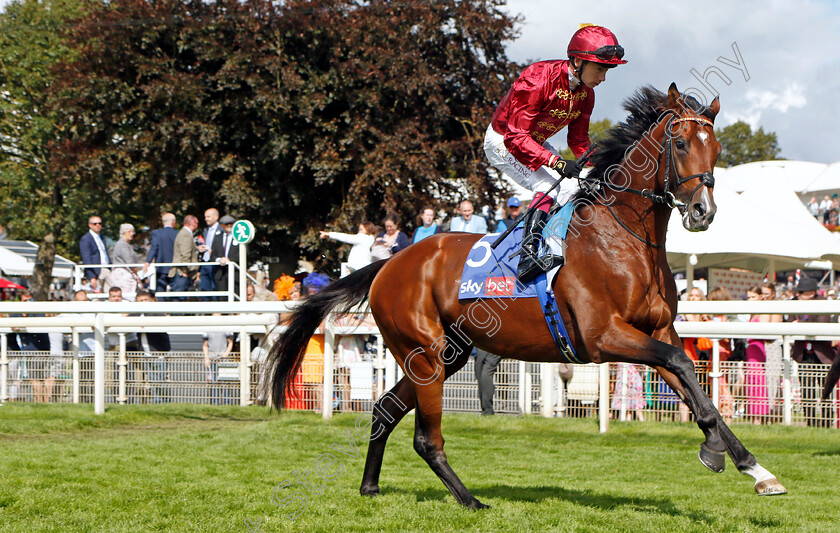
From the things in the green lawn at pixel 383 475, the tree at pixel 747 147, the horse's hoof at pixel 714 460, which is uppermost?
the tree at pixel 747 147

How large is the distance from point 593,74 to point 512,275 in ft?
3.80

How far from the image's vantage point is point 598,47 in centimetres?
436

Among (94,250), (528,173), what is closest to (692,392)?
(528,173)

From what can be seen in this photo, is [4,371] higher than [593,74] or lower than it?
lower

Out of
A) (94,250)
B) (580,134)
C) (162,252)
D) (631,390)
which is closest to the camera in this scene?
(580,134)

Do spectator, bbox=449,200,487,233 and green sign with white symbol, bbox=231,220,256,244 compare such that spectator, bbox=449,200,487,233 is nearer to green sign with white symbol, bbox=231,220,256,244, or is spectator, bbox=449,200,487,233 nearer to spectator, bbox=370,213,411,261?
spectator, bbox=370,213,411,261

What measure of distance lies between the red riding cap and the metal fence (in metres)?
3.23

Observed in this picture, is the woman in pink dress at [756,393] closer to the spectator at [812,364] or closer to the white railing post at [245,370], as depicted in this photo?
the spectator at [812,364]

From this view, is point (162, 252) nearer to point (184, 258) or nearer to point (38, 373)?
point (184, 258)

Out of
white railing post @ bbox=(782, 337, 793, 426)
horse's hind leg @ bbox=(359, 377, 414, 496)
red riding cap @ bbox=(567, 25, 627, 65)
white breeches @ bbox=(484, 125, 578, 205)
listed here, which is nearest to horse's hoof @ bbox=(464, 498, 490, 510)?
horse's hind leg @ bbox=(359, 377, 414, 496)

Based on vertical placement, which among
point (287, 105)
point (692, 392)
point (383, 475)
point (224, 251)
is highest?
point (287, 105)

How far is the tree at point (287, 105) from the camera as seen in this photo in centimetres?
1561

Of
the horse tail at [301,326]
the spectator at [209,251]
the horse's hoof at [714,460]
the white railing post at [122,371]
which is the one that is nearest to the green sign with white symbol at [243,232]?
the spectator at [209,251]

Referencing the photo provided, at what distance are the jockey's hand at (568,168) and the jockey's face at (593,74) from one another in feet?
1.59
